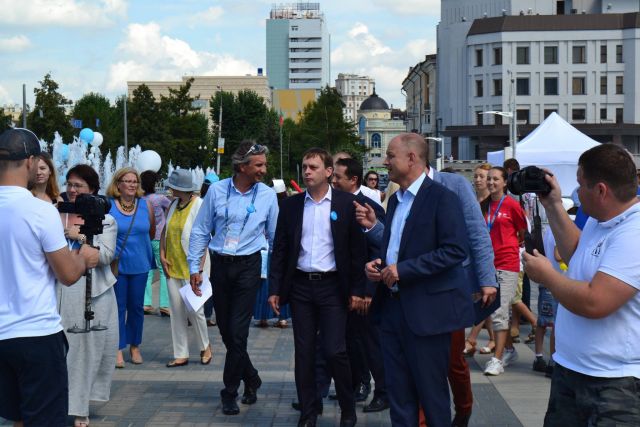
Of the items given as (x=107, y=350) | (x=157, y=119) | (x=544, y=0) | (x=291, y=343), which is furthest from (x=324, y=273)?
(x=544, y=0)

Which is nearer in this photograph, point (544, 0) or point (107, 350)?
point (107, 350)

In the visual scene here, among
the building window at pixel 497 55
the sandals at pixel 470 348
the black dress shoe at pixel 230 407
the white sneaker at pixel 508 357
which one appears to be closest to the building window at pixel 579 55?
the building window at pixel 497 55

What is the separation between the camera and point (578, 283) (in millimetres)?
3943

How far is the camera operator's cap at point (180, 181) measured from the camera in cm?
974

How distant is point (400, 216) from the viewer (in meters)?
5.89

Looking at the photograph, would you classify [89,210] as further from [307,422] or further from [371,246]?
[307,422]

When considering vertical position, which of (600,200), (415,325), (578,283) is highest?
(600,200)

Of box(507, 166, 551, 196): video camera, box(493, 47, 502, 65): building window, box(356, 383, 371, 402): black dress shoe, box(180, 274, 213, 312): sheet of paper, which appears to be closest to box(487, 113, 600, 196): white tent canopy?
box(180, 274, 213, 312): sheet of paper

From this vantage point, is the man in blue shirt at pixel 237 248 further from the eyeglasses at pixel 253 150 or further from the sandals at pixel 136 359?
the sandals at pixel 136 359

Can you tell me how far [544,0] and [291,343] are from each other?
9244 centimetres

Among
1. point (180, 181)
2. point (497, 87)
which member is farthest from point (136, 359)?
point (497, 87)

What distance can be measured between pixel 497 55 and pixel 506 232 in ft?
292

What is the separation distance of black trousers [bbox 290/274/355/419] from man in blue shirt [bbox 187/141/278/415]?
0.81 metres

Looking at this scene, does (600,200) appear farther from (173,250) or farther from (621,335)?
(173,250)
